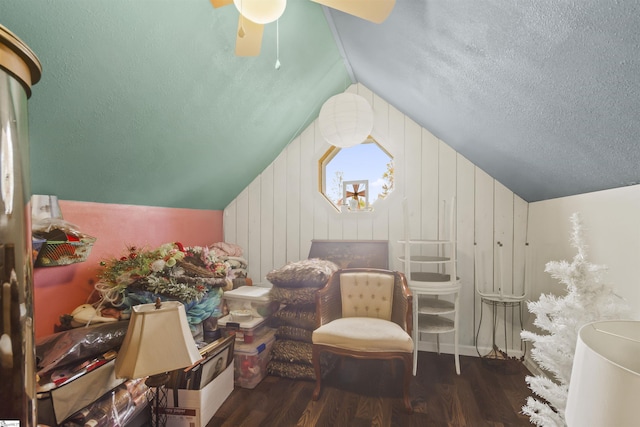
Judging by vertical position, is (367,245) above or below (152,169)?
below

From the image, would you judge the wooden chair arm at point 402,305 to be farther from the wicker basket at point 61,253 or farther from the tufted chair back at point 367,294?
the wicker basket at point 61,253

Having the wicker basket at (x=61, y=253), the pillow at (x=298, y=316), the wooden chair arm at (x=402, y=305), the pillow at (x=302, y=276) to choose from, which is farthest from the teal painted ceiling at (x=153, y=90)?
the wooden chair arm at (x=402, y=305)

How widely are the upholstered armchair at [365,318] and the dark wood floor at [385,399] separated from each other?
0.15 meters

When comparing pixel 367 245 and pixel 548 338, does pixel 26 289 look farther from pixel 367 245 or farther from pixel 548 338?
pixel 367 245

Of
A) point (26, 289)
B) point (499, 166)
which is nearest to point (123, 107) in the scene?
point (26, 289)

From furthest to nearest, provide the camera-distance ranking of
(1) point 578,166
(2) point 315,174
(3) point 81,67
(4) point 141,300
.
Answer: (2) point 315,174 < (4) point 141,300 < (1) point 578,166 < (3) point 81,67

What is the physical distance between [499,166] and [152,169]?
2.74 m

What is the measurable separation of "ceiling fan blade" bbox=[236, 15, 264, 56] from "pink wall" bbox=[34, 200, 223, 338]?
151 cm

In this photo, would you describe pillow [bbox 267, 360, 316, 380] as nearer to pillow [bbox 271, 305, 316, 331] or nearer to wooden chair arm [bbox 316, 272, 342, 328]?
pillow [bbox 271, 305, 316, 331]

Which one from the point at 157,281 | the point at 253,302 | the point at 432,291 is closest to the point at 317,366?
the point at 253,302

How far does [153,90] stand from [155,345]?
1.37 metres

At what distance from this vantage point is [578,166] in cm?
164

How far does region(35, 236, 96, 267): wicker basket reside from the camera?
168cm

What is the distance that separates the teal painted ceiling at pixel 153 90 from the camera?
1344 millimetres
